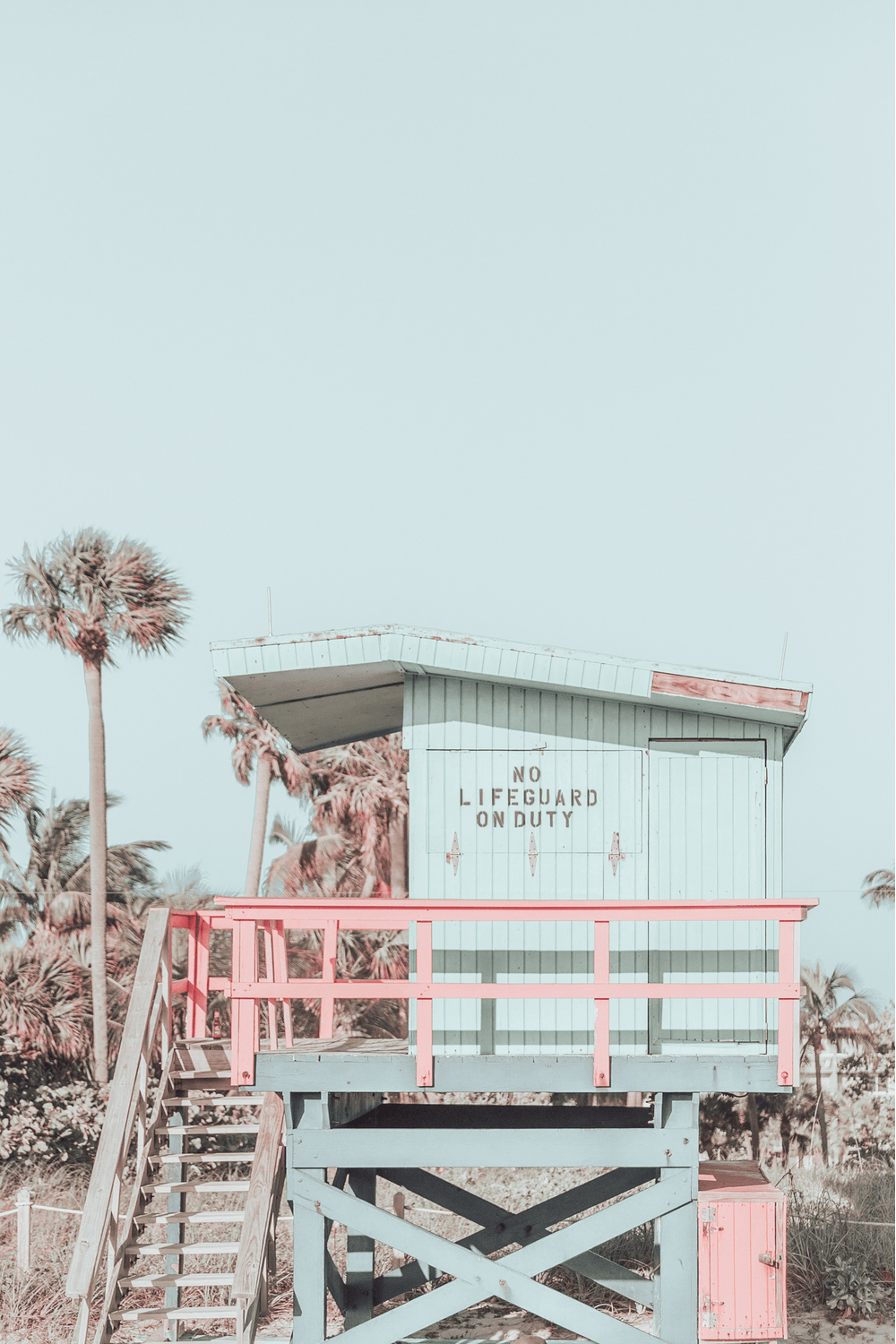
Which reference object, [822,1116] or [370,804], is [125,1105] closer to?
[370,804]

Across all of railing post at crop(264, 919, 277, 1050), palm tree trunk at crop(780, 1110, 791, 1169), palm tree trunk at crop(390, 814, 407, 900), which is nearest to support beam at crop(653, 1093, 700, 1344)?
railing post at crop(264, 919, 277, 1050)

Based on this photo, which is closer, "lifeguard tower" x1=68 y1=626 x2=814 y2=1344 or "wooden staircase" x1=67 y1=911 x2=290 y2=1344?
"lifeguard tower" x1=68 y1=626 x2=814 y2=1344

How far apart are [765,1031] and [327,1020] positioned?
10.7ft

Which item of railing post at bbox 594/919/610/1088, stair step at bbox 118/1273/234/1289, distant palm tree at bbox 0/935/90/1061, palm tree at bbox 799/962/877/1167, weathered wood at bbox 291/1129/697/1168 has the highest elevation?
railing post at bbox 594/919/610/1088

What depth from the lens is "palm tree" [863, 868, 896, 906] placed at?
3909 centimetres

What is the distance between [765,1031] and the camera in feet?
32.1

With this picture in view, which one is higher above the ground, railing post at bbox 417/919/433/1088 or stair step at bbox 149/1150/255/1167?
railing post at bbox 417/919/433/1088

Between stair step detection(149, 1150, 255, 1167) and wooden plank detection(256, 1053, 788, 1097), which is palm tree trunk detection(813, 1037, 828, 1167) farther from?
wooden plank detection(256, 1053, 788, 1097)

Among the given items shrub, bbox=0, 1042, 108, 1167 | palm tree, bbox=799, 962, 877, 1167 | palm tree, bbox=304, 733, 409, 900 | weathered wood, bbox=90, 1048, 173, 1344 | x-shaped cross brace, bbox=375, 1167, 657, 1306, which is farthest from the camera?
palm tree, bbox=799, 962, 877, 1167

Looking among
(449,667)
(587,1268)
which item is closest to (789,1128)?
(587,1268)

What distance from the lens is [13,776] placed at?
81.3ft

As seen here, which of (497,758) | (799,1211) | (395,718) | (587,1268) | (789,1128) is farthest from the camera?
(789,1128)

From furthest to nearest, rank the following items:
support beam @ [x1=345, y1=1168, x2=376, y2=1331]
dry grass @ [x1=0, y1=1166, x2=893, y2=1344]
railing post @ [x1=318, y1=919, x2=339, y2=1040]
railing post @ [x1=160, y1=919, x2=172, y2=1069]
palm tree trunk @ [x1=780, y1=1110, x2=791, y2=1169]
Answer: palm tree trunk @ [x1=780, y1=1110, x2=791, y2=1169], dry grass @ [x1=0, y1=1166, x2=893, y2=1344], support beam @ [x1=345, y1=1168, x2=376, y2=1331], railing post @ [x1=160, y1=919, x2=172, y2=1069], railing post @ [x1=318, y1=919, x2=339, y2=1040]

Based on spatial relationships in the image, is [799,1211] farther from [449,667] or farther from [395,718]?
[449,667]
